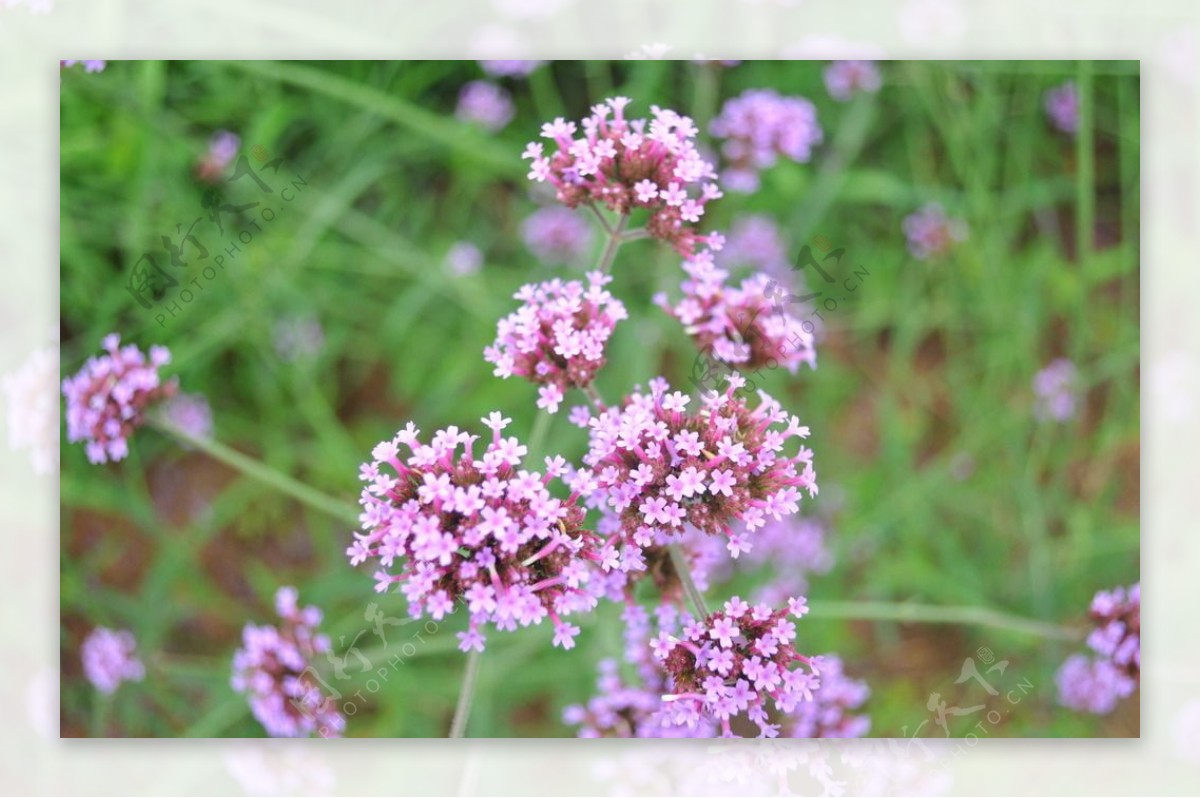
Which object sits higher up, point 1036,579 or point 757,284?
point 757,284

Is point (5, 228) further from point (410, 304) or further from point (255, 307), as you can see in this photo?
point (410, 304)

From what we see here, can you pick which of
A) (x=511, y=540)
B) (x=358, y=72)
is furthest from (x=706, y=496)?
(x=358, y=72)

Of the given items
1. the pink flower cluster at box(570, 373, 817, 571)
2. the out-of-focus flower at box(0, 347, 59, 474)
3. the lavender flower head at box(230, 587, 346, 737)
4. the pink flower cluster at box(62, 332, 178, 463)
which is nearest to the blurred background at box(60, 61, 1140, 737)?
the lavender flower head at box(230, 587, 346, 737)

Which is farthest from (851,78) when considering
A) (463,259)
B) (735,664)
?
(735,664)

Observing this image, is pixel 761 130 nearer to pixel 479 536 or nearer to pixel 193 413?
pixel 479 536

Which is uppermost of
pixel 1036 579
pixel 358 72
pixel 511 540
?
pixel 358 72

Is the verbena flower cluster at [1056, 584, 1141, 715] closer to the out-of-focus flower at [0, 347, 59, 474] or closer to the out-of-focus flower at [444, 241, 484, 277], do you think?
the out-of-focus flower at [444, 241, 484, 277]
